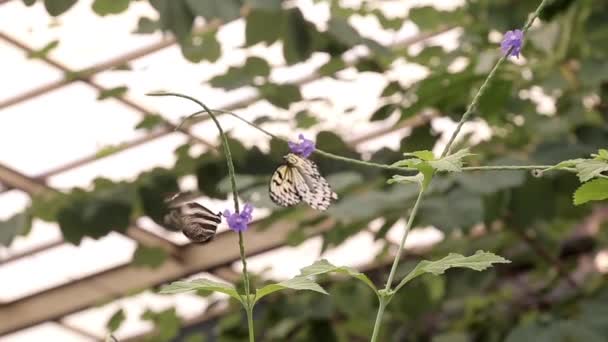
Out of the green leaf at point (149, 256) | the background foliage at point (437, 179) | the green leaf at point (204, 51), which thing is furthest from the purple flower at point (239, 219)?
the green leaf at point (149, 256)

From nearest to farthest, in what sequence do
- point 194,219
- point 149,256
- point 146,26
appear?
point 194,219 → point 146,26 → point 149,256

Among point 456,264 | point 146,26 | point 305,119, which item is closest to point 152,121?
point 146,26

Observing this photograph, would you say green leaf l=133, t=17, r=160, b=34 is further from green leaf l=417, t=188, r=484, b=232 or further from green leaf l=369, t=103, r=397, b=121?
green leaf l=417, t=188, r=484, b=232

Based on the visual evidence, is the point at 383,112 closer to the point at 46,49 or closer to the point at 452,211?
the point at 452,211

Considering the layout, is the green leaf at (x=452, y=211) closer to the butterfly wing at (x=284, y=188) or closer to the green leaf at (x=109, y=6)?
the green leaf at (x=109, y=6)

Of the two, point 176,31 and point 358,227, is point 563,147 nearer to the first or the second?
point 358,227
